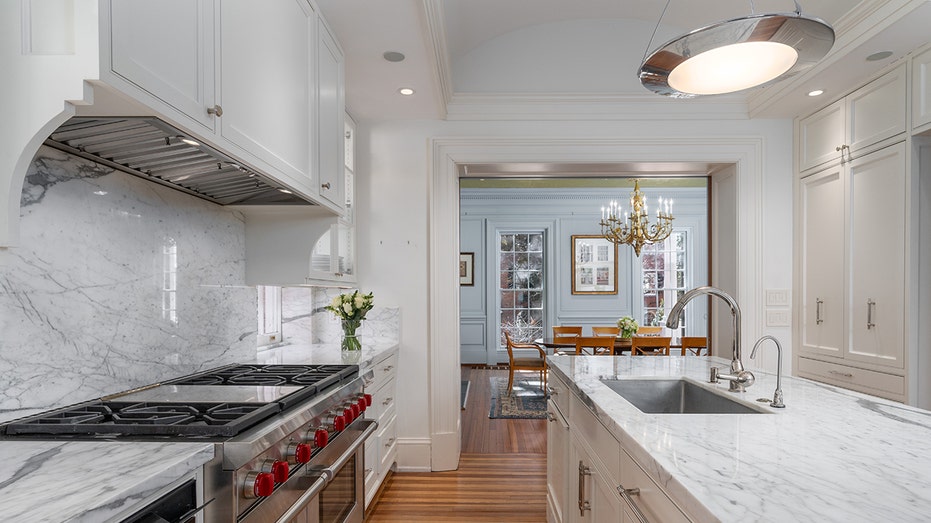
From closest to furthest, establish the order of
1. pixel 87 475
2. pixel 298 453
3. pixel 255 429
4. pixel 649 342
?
pixel 87 475
pixel 255 429
pixel 298 453
pixel 649 342

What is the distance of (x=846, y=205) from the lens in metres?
3.21

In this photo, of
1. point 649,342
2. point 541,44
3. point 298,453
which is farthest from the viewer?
point 649,342

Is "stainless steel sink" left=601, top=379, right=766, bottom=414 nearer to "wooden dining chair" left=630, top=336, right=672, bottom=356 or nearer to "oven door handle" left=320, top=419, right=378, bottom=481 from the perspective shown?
"oven door handle" left=320, top=419, right=378, bottom=481

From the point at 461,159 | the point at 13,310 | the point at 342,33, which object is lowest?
the point at 13,310

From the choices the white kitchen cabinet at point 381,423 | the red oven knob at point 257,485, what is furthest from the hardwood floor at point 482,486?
the red oven knob at point 257,485

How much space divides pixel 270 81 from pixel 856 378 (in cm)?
348

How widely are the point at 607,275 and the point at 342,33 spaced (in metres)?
6.55

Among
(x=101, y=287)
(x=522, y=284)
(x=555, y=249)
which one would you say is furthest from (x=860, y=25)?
(x=522, y=284)

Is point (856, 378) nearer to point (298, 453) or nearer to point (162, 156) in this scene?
point (298, 453)

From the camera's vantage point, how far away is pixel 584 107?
375cm

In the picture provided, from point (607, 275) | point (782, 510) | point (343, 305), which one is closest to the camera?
point (782, 510)

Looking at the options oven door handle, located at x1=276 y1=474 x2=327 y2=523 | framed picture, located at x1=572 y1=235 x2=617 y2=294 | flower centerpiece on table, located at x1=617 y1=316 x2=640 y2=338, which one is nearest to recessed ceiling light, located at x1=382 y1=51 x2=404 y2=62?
oven door handle, located at x1=276 y1=474 x2=327 y2=523

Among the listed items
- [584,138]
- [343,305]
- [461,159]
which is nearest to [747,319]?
[584,138]

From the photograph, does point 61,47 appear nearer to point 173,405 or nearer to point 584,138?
point 173,405
